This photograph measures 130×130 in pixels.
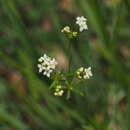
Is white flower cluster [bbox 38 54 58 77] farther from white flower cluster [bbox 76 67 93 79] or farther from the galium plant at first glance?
white flower cluster [bbox 76 67 93 79]

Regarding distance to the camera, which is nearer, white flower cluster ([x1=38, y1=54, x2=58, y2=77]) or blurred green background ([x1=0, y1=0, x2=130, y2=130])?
white flower cluster ([x1=38, y1=54, x2=58, y2=77])

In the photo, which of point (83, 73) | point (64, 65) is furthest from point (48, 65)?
point (64, 65)

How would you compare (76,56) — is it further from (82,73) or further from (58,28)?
(82,73)

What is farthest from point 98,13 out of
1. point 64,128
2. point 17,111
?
point 17,111

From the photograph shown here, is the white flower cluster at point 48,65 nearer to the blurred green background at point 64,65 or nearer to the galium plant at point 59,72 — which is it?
the galium plant at point 59,72

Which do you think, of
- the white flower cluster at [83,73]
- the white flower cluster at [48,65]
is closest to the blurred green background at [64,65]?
the white flower cluster at [83,73]

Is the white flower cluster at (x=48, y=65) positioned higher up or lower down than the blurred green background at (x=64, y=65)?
lower down

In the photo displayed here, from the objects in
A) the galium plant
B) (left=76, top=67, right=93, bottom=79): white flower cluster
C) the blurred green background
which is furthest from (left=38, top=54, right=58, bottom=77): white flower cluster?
the blurred green background

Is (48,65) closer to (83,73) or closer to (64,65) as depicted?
(83,73)
